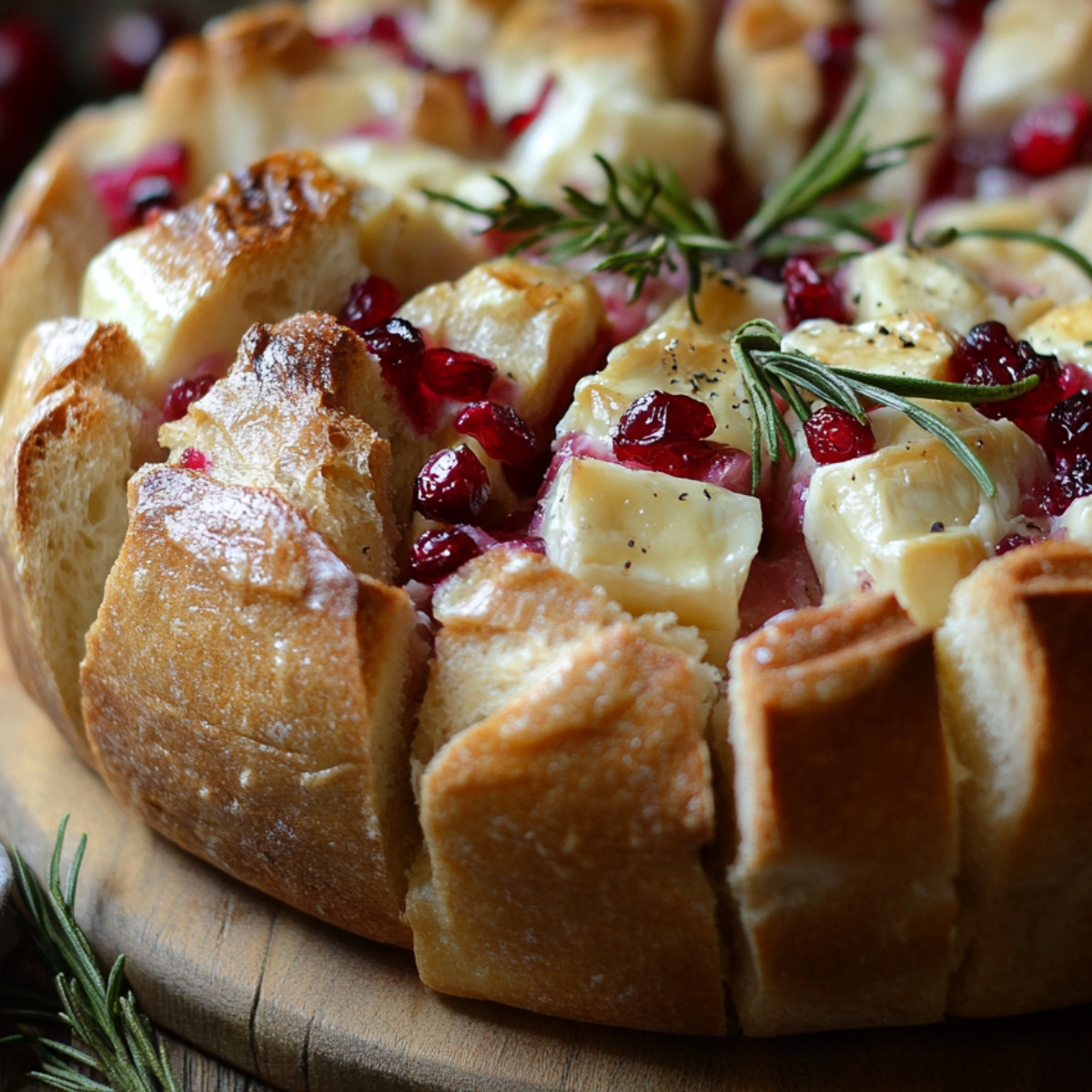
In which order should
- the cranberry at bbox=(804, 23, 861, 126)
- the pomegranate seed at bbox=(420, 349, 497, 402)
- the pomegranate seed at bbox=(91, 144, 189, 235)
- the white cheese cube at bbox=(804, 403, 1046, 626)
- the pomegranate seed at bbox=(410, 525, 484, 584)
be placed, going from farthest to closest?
the cranberry at bbox=(804, 23, 861, 126) < the pomegranate seed at bbox=(91, 144, 189, 235) < the pomegranate seed at bbox=(420, 349, 497, 402) < the pomegranate seed at bbox=(410, 525, 484, 584) < the white cheese cube at bbox=(804, 403, 1046, 626)

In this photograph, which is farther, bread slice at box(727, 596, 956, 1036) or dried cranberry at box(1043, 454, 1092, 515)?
dried cranberry at box(1043, 454, 1092, 515)

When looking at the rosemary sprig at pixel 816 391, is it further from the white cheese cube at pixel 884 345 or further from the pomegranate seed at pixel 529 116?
the pomegranate seed at pixel 529 116

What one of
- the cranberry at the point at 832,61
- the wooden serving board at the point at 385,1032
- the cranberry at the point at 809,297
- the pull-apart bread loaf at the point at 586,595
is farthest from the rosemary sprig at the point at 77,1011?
the cranberry at the point at 832,61

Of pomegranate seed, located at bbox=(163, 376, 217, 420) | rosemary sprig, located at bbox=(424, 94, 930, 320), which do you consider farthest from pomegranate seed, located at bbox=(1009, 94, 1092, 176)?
pomegranate seed, located at bbox=(163, 376, 217, 420)

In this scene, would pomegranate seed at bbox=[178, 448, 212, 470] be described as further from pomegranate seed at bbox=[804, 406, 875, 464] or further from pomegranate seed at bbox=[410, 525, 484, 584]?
pomegranate seed at bbox=[804, 406, 875, 464]

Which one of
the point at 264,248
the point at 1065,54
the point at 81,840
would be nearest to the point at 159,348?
→ the point at 264,248
